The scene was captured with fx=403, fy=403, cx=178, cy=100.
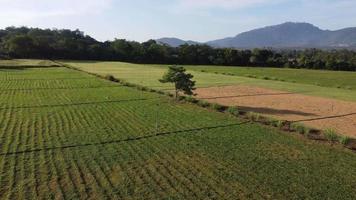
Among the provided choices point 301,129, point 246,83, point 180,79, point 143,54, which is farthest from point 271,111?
point 143,54

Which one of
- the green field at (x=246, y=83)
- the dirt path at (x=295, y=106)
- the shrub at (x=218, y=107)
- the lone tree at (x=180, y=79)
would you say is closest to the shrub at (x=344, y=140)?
the dirt path at (x=295, y=106)

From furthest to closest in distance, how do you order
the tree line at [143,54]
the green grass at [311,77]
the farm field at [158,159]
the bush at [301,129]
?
the tree line at [143,54], the green grass at [311,77], the bush at [301,129], the farm field at [158,159]

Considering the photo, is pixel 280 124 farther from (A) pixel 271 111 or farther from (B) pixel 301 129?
(A) pixel 271 111

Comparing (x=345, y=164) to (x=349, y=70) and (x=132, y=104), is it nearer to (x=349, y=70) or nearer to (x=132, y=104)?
(x=132, y=104)

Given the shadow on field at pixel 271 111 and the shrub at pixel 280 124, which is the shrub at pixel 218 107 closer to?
the shadow on field at pixel 271 111

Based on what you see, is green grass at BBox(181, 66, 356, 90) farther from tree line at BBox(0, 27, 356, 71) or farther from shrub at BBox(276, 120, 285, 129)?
shrub at BBox(276, 120, 285, 129)

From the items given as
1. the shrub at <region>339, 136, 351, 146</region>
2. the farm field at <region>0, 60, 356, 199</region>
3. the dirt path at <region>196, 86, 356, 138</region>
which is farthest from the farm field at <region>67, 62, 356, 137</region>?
the farm field at <region>0, 60, 356, 199</region>

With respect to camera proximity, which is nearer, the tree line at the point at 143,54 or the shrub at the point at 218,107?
the shrub at the point at 218,107
